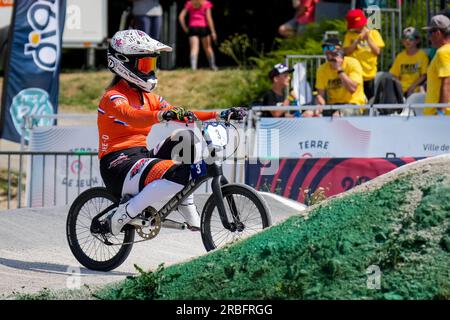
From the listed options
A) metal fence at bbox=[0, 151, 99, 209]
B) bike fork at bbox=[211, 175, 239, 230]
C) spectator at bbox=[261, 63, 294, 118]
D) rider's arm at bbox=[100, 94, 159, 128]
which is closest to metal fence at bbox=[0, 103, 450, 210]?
metal fence at bbox=[0, 151, 99, 209]

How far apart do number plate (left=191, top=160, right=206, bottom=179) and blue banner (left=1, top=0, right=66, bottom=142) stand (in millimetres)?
7746

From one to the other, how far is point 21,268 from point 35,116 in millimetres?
5976

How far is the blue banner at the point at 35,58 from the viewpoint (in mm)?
16750

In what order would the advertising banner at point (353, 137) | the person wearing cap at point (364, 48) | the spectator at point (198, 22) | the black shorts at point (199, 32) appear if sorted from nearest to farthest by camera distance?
the advertising banner at point (353, 137) → the person wearing cap at point (364, 48) → the spectator at point (198, 22) → the black shorts at point (199, 32)

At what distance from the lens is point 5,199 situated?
58.1 ft

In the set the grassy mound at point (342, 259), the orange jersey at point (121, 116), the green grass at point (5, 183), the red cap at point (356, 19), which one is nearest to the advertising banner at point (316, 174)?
the red cap at point (356, 19)

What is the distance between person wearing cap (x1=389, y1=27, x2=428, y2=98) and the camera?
1589 centimetres


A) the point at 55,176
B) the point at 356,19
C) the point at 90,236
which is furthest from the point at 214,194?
the point at 356,19

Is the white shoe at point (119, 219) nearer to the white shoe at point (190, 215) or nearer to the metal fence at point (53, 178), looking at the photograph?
the white shoe at point (190, 215)

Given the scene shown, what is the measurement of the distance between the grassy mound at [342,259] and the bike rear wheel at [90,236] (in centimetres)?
191

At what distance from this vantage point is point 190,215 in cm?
962

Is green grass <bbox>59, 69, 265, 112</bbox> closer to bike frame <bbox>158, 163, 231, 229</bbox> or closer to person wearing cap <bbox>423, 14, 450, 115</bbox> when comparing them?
person wearing cap <bbox>423, 14, 450, 115</bbox>

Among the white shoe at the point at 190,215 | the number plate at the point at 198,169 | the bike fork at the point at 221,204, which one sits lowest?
the white shoe at the point at 190,215
